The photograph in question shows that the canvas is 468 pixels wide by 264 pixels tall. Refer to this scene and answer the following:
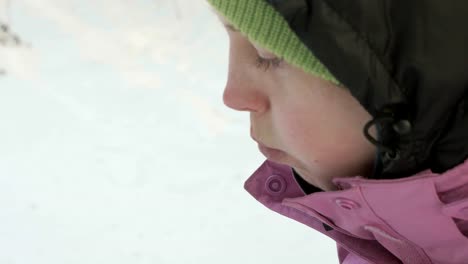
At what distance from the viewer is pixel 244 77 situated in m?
0.51

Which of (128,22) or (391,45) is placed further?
(128,22)

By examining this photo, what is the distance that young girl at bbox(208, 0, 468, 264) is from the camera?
41 centimetres

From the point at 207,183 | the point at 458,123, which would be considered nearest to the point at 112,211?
the point at 207,183

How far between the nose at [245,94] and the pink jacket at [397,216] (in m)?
0.09

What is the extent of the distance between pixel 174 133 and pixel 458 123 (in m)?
0.67

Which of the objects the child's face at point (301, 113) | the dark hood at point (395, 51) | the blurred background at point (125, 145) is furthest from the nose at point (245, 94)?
the blurred background at point (125, 145)

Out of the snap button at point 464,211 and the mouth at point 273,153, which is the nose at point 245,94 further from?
the snap button at point 464,211

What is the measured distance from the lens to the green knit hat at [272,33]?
43 cm

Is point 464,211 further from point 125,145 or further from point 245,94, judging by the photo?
point 125,145

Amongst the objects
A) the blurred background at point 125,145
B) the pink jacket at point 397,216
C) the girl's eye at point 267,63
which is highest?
the girl's eye at point 267,63

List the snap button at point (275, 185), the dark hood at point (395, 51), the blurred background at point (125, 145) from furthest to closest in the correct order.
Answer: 1. the blurred background at point (125, 145)
2. the snap button at point (275, 185)
3. the dark hood at point (395, 51)

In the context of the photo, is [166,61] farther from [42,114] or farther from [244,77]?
[244,77]

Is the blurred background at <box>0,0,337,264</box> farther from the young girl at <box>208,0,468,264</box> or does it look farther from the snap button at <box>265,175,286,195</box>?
the young girl at <box>208,0,468,264</box>


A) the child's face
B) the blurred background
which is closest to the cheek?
the child's face
